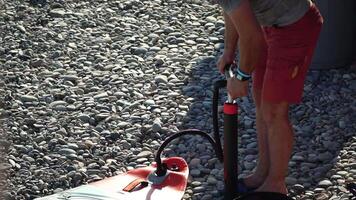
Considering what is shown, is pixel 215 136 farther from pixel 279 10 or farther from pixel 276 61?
pixel 279 10

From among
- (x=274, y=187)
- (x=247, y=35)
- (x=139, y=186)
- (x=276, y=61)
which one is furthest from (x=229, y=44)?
(x=139, y=186)

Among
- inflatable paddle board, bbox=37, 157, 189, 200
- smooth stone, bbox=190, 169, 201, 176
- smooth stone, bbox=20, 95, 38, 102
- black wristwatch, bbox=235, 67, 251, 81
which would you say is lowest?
smooth stone, bbox=20, 95, 38, 102

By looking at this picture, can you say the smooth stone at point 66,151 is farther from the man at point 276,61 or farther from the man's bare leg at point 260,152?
the man at point 276,61

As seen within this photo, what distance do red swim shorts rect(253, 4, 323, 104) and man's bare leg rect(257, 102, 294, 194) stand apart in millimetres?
54

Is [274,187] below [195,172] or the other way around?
the other way around

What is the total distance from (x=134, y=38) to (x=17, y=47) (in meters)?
1.00

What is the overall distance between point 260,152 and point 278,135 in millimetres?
356

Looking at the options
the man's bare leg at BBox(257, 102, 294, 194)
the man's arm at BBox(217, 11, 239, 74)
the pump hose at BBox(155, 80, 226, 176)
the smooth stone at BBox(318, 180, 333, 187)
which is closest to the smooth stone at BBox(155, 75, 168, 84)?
the pump hose at BBox(155, 80, 226, 176)

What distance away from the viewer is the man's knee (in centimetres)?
357

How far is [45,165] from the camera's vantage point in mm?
4523

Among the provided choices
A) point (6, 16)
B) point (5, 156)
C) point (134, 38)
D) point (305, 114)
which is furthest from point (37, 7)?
point (305, 114)

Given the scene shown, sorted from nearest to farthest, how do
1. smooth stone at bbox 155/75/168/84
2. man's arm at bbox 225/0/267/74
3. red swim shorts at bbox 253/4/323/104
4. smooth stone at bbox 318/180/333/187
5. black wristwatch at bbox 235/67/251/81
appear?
man's arm at bbox 225/0/267/74, black wristwatch at bbox 235/67/251/81, red swim shorts at bbox 253/4/323/104, smooth stone at bbox 318/180/333/187, smooth stone at bbox 155/75/168/84

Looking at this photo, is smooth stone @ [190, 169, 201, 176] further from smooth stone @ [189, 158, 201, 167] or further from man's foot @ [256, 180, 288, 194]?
man's foot @ [256, 180, 288, 194]

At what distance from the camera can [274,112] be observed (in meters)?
3.58
